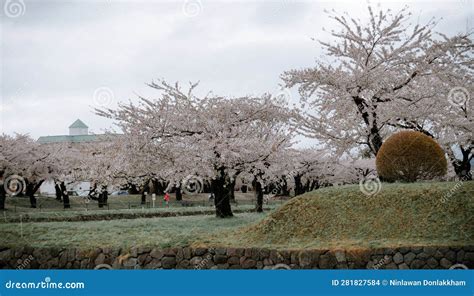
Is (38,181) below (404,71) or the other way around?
below

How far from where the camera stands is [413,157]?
16281 millimetres

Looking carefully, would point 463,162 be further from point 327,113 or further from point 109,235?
point 109,235

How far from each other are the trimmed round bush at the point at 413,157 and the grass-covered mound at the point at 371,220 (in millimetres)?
1847

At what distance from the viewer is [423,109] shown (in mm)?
20172

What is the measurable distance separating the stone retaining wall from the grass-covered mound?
12.5 inches

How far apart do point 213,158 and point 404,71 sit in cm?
791

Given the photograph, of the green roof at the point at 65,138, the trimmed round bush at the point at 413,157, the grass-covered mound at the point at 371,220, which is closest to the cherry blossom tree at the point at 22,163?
the grass-covered mound at the point at 371,220

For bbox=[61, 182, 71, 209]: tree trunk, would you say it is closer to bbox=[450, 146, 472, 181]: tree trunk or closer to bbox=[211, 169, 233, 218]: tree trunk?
bbox=[211, 169, 233, 218]: tree trunk

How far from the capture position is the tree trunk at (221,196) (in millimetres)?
21547

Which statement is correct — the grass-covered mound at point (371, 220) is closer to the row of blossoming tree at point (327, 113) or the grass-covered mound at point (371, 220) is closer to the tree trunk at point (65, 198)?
the row of blossoming tree at point (327, 113)

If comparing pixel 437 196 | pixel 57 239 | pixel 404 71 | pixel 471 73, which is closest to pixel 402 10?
pixel 404 71

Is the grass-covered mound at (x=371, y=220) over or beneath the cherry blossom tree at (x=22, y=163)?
beneath

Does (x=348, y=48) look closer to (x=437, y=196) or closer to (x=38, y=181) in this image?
(x=437, y=196)

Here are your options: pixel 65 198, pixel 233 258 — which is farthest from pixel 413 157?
pixel 65 198
